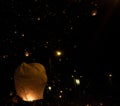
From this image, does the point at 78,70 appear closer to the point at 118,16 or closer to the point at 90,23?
the point at 90,23

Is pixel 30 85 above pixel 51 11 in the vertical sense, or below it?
below

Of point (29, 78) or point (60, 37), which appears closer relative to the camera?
point (29, 78)

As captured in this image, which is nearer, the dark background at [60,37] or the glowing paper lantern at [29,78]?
the glowing paper lantern at [29,78]

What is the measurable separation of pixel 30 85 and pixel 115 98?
4.27 metres

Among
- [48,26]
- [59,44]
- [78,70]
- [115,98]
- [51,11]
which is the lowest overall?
[115,98]

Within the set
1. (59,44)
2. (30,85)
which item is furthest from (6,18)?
(30,85)

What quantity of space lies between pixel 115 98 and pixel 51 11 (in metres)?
3.15

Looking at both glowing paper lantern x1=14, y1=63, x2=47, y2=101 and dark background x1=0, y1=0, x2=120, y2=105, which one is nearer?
glowing paper lantern x1=14, y1=63, x2=47, y2=101

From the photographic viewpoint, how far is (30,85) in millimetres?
2936

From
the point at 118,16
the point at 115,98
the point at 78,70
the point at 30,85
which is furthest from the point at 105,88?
the point at 30,85

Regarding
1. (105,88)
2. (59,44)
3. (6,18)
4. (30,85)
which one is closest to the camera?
(30,85)

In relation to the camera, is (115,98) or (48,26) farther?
(115,98)

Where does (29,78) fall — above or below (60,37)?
below

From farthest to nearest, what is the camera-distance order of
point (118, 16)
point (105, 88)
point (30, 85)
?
point (105, 88) → point (118, 16) → point (30, 85)
